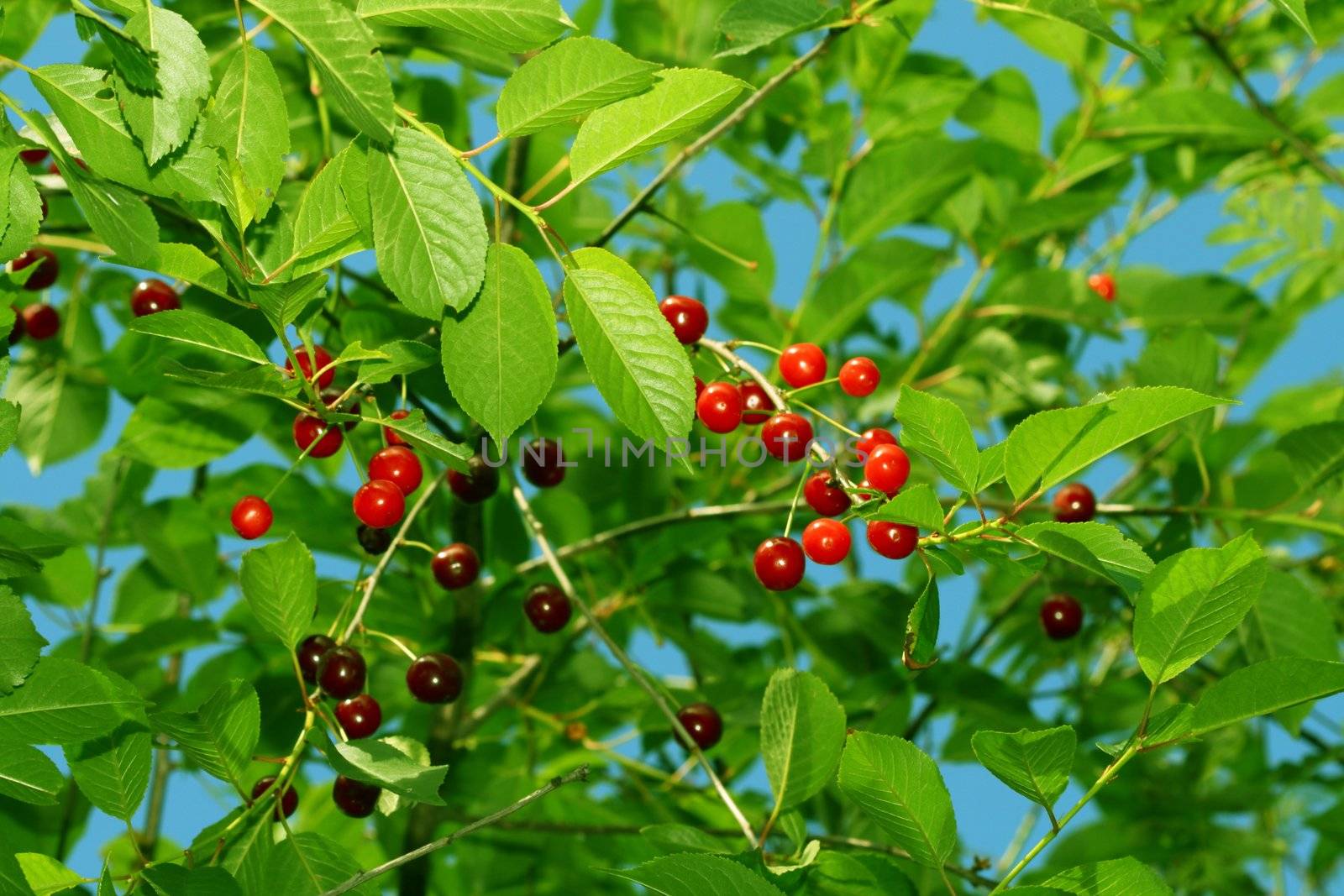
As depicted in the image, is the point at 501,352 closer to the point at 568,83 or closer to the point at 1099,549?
the point at 568,83

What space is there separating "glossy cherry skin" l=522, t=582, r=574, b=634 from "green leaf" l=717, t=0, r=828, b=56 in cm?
54

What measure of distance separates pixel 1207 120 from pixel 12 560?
4.91ft

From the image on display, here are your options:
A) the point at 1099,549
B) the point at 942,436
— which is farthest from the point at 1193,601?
the point at 942,436

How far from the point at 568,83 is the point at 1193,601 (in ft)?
1.51

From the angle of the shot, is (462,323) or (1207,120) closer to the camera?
(462,323)

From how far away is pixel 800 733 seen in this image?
2.93 feet

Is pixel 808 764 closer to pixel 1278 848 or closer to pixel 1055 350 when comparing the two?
pixel 1055 350

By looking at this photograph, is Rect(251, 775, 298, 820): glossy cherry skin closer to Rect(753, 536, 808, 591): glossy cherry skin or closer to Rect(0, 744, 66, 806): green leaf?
Rect(0, 744, 66, 806): green leaf

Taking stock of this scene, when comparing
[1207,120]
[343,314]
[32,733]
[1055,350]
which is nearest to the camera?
[32,733]

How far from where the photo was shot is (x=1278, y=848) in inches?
78.5

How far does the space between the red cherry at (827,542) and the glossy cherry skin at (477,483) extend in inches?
13.4

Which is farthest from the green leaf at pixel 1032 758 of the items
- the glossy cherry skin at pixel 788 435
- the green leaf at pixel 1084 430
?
the glossy cherry skin at pixel 788 435

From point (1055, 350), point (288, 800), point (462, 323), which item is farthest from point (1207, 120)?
point (288, 800)

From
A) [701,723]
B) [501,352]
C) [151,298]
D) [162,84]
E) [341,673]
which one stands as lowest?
[701,723]
